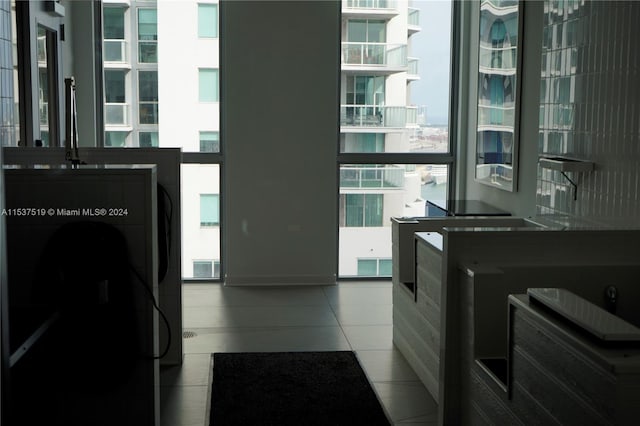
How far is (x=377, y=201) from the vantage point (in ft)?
22.2

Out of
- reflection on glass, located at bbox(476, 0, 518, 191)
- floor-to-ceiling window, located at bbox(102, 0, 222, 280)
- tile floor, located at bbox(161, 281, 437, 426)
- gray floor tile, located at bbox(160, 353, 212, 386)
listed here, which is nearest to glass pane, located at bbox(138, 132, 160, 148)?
floor-to-ceiling window, located at bbox(102, 0, 222, 280)

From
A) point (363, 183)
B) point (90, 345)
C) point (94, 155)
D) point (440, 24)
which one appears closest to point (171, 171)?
point (94, 155)

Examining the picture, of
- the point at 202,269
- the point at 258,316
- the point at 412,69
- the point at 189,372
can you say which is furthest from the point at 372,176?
the point at 189,372

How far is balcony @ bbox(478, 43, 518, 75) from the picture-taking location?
5.27 m

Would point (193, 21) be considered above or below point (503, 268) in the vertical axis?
above

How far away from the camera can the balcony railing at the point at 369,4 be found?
6.54 metres

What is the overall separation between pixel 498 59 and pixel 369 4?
1.45 meters

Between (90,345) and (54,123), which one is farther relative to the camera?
(54,123)

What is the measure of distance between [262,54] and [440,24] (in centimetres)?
157

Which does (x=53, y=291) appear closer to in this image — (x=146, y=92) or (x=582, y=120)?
(x=582, y=120)

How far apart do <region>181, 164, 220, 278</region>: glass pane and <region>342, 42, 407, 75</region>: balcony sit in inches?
56.9

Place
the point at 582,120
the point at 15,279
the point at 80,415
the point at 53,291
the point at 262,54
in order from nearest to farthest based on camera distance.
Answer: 1. the point at 15,279
2. the point at 53,291
3. the point at 80,415
4. the point at 582,120
5. the point at 262,54

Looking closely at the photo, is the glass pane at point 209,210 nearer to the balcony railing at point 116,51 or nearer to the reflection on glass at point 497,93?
the balcony railing at point 116,51

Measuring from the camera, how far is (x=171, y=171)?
4.29 metres
